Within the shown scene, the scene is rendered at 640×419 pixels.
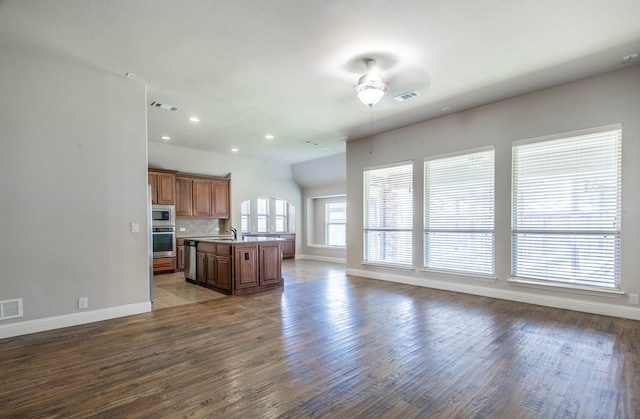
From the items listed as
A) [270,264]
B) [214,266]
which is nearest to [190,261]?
[214,266]

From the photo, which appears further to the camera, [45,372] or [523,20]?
[523,20]

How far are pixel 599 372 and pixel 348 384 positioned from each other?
2.06 m

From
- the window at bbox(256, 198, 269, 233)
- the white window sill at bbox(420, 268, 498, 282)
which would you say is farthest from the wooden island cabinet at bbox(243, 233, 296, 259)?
the white window sill at bbox(420, 268, 498, 282)

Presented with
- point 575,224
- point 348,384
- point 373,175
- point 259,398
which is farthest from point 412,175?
point 259,398

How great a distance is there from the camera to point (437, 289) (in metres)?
5.60

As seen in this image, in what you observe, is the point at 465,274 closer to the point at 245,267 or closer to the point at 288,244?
the point at 245,267

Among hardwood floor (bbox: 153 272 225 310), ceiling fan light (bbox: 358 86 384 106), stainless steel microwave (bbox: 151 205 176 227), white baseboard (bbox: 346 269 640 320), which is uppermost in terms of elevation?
ceiling fan light (bbox: 358 86 384 106)

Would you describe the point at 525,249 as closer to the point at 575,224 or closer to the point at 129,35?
the point at 575,224

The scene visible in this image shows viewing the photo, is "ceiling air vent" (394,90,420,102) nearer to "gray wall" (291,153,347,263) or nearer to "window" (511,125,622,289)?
"window" (511,125,622,289)

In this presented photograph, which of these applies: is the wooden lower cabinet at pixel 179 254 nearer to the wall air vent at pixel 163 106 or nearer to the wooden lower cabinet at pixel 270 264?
the wooden lower cabinet at pixel 270 264

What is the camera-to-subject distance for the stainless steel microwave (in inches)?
286

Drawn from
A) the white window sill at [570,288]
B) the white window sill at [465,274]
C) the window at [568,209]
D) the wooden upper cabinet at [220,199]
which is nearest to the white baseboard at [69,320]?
the wooden upper cabinet at [220,199]

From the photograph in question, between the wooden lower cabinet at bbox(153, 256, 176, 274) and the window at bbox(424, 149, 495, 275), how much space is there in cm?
582

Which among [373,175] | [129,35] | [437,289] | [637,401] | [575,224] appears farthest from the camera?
[373,175]
